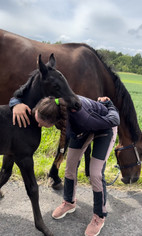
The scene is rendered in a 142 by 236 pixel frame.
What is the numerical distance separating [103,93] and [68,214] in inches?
86.8

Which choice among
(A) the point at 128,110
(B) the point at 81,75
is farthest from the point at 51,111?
(B) the point at 81,75

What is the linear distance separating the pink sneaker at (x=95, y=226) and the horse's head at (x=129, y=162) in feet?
3.50

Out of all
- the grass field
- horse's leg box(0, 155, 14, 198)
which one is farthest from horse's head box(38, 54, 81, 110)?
the grass field

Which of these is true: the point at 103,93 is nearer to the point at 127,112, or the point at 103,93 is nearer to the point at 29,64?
the point at 127,112

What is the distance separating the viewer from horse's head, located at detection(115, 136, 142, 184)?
3.42 meters

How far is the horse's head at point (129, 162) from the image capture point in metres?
3.42

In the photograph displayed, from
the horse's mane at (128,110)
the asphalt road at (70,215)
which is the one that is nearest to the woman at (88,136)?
the asphalt road at (70,215)

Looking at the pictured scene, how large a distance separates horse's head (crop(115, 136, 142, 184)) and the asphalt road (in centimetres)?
23

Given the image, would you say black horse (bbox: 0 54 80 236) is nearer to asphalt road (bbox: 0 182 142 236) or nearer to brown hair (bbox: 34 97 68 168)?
brown hair (bbox: 34 97 68 168)

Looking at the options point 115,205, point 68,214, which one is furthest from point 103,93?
point 68,214

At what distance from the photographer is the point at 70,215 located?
2664 mm

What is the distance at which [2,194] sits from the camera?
111 inches

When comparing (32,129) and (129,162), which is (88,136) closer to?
(32,129)

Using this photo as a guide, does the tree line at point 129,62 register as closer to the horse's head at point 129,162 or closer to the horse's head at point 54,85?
the horse's head at point 129,162
